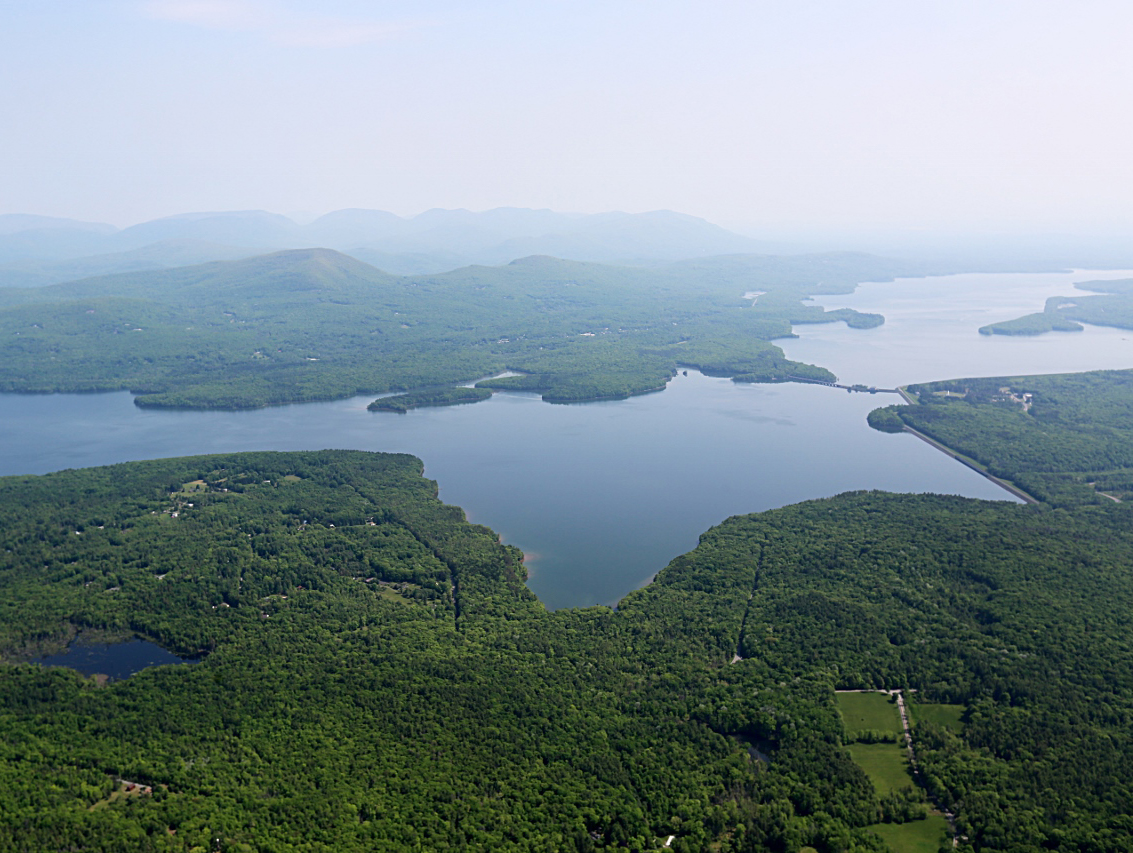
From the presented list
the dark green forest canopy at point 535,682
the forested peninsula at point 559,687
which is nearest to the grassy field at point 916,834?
the forested peninsula at point 559,687

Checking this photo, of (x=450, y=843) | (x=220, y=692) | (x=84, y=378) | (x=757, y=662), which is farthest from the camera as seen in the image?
(x=84, y=378)

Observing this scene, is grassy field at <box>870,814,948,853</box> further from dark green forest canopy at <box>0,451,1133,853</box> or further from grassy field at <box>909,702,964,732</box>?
grassy field at <box>909,702,964,732</box>

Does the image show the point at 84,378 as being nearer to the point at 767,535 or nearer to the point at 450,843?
the point at 767,535

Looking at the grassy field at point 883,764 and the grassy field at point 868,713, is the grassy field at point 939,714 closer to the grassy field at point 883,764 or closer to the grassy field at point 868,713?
the grassy field at point 868,713

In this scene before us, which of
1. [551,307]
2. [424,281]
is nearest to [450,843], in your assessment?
[551,307]

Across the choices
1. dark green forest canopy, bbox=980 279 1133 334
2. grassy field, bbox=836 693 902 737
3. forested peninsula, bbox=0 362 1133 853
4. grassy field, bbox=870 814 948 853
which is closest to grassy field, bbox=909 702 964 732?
forested peninsula, bbox=0 362 1133 853

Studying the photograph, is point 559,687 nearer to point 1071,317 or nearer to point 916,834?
point 916,834
